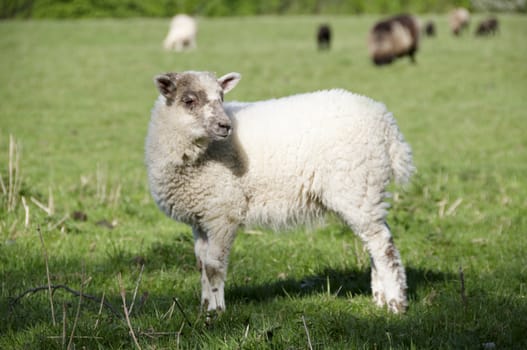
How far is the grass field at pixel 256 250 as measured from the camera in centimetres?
405

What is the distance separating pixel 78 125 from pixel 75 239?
415 inches

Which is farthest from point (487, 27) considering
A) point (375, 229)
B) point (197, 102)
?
point (197, 102)

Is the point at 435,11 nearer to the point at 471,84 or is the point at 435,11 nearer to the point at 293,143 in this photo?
the point at 471,84

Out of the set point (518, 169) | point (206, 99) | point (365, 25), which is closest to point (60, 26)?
point (365, 25)

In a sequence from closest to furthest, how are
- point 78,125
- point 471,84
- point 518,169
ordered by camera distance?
1. point 518,169
2. point 78,125
3. point 471,84

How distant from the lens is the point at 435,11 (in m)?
71.8

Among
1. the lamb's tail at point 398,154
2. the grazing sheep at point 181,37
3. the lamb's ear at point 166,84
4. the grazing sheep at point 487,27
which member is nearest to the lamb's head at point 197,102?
the lamb's ear at point 166,84

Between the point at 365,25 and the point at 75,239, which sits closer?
the point at 75,239

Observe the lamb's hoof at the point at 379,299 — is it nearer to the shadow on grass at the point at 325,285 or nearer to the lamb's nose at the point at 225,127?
the shadow on grass at the point at 325,285

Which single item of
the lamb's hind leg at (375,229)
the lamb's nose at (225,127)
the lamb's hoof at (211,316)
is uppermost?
the lamb's nose at (225,127)

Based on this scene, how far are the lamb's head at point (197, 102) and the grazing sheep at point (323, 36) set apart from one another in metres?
29.0

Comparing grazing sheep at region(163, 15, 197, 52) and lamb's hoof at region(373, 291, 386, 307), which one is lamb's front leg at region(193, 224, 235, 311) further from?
grazing sheep at region(163, 15, 197, 52)

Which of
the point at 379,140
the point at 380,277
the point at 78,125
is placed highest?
the point at 379,140

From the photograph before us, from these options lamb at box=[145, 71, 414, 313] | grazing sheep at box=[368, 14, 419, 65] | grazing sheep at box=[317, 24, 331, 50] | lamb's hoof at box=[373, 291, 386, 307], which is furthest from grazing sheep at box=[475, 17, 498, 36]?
lamb's hoof at box=[373, 291, 386, 307]
